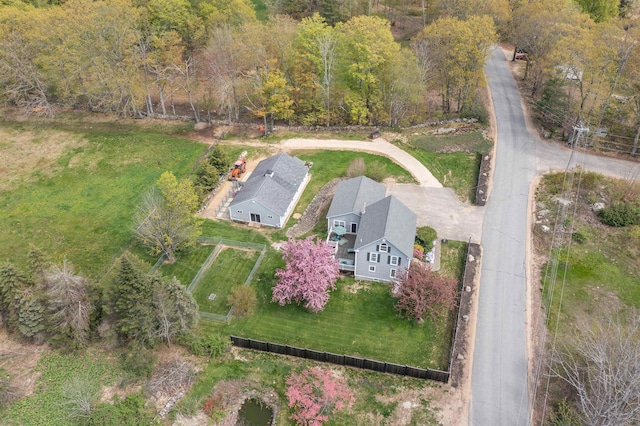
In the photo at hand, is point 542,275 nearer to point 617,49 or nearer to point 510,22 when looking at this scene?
point 617,49

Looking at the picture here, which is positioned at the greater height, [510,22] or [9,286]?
[510,22]

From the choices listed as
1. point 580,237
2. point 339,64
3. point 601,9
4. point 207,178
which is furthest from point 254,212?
point 601,9

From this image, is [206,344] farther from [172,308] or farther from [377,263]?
[377,263]

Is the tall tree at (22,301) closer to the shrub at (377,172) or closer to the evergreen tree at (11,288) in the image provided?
the evergreen tree at (11,288)

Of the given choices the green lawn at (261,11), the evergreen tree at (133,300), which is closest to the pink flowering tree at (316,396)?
the evergreen tree at (133,300)

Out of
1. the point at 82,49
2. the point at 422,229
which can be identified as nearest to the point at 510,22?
the point at 422,229
